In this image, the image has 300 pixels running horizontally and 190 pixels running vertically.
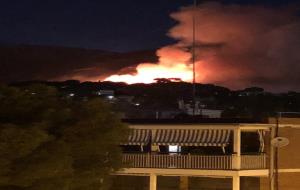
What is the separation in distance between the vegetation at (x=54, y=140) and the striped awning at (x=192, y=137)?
11919 millimetres

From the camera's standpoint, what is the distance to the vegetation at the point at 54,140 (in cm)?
2244

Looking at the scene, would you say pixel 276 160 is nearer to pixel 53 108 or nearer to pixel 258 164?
pixel 258 164

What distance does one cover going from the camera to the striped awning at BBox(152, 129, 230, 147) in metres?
40.8

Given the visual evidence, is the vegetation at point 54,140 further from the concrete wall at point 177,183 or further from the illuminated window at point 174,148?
the concrete wall at point 177,183

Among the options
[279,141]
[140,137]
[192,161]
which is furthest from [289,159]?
[140,137]

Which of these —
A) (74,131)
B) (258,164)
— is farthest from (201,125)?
(74,131)

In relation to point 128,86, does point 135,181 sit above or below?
below

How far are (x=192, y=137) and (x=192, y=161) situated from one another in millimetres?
1237

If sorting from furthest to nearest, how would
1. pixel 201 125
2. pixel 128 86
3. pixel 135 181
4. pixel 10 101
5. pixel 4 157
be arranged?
pixel 128 86 → pixel 135 181 → pixel 201 125 → pixel 10 101 → pixel 4 157

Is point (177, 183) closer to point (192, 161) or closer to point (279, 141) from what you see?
point (192, 161)

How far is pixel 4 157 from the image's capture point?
2192 centimetres

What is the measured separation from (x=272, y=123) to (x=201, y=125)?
3.54 metres

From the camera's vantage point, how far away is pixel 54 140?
24.5m

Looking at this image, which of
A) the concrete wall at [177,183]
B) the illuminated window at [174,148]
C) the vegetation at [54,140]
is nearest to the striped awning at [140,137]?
the illuminated window at [174,148]
